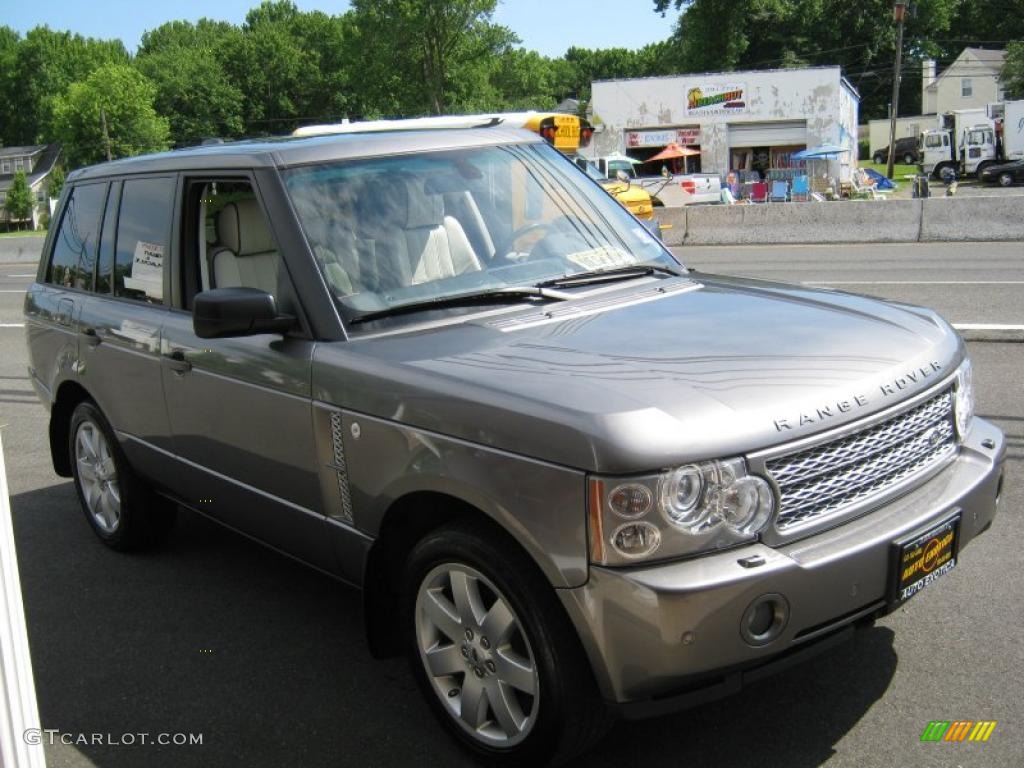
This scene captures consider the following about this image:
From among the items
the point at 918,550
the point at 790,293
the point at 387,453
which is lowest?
the point at 918,550

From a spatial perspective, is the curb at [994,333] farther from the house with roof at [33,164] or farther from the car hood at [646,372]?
the house with roof at [33,164]

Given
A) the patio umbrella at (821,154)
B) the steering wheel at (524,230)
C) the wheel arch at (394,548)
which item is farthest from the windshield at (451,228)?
the patio umbrella at (821,154)

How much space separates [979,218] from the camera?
18.5 m

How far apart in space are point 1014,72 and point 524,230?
256ft

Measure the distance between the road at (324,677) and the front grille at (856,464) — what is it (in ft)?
2.57

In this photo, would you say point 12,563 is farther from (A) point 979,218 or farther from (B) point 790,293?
(A) point 979,218

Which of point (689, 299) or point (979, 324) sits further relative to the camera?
point (979, 324)

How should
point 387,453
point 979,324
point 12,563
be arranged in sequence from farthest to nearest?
point 979,324
point 387,453
point 12,563

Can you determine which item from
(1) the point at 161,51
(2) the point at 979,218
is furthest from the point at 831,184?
(1) the point at 161,51

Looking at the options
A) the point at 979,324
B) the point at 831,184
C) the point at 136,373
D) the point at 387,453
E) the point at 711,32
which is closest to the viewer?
the point at 387,453

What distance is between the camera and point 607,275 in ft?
13.5

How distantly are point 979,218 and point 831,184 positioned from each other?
91.2ft

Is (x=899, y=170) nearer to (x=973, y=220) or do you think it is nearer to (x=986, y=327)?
(x=973, y=220)

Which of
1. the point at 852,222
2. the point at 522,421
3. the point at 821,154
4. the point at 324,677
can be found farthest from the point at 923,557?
the point at 821,154
